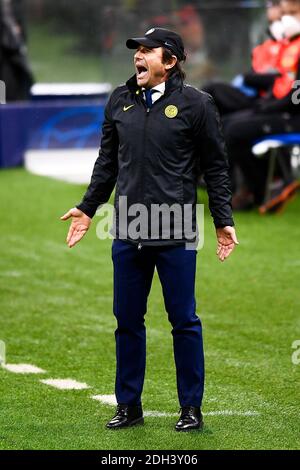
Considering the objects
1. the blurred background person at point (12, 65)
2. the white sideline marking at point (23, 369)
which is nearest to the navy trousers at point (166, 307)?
the white sideline marking at point (23, 369)

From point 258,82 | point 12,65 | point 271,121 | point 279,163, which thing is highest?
point 258,82

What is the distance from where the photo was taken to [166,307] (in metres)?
6.59

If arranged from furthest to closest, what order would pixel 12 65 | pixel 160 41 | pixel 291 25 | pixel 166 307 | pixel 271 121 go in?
1. pixel 12 65
2. pixel 271 121
3. pixel 291 25
4. pixel 166 307
5. pixel 160 41

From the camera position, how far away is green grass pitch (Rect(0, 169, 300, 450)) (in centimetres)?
662

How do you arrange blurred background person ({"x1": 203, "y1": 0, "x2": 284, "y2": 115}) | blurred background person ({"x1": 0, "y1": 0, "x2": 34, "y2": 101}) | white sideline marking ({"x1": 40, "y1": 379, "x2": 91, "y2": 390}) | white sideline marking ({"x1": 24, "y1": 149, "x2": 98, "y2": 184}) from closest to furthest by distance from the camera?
white sideline marking ({"x1": 40, "y1": 379, "x2": 91, "y2": 390}), blurred background person ({"x1": 203, "y1": 0, "x2": 284, "y2": 115}), white sideline marking ({"x1": 24, "y1": 149, "x2": 98, "y2": 184}), blurred background person ({"x1": 0, "y1": 0, "x2": 34, "y2": 101})

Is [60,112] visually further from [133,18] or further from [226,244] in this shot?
[226,244]

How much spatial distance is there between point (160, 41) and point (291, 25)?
26.0 ft

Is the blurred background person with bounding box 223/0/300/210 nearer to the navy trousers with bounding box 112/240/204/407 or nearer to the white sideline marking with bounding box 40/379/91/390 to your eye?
the white sideline marking with bounding box 40/379/91/390

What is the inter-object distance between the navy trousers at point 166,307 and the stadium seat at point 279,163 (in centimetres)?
765

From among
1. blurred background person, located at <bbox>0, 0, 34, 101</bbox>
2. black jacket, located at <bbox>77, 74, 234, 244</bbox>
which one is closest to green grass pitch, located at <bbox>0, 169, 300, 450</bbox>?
black jacket, located at <bbox>77, 74, 234, 244</bbox>

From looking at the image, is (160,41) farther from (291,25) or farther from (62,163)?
(62,163)

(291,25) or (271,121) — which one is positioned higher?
(291,25)

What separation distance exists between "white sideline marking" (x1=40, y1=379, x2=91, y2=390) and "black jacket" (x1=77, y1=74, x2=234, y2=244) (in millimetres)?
1437

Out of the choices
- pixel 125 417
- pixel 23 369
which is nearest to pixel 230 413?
pixel 125 417
